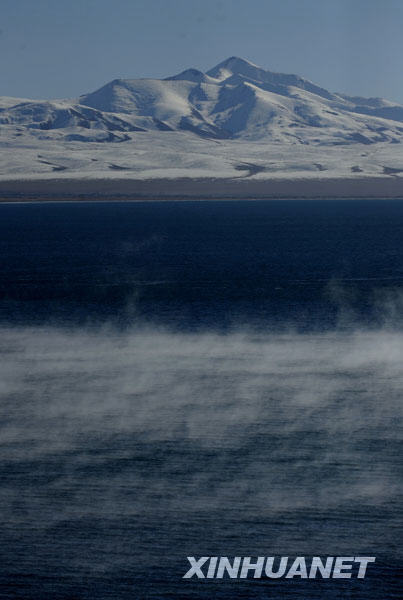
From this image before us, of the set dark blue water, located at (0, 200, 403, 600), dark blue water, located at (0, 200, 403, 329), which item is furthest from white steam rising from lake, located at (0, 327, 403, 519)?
dark blue water, located at (0, 200, 403, 329)

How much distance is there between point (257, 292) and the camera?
70562 mm

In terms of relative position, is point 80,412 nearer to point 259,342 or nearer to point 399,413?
point 399,413

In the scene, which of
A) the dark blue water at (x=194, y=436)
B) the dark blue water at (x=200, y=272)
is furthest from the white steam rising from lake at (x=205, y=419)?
the dark blue water at (x=200, y=272)

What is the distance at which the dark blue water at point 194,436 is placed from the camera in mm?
21609

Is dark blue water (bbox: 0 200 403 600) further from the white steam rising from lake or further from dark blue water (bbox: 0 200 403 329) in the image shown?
dark blue water (bbox: 0 200 403 329)

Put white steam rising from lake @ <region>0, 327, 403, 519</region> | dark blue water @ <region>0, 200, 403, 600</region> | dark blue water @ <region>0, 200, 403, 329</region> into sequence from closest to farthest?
dark blue water @ <region>0, 200, 403, 600</region> < white steam rising from lake @ <region>0, 327, 403, 519</region> < dark blue water @ <region>0, 200, 403, 329</region>

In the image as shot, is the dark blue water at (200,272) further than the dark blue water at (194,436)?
Yes

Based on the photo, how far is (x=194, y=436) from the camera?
31.3 metres

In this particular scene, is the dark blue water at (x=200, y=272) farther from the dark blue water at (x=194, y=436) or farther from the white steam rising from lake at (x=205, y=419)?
the white steam rising from lake at (x=205, y=419)

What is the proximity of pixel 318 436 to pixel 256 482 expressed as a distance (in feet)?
17.3

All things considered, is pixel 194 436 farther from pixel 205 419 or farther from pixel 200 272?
pixel 200 272

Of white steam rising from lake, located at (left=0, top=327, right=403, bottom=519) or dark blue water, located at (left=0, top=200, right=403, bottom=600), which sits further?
white steam rising from lake, located at (left=0, top=327, right=403, bottom=519)

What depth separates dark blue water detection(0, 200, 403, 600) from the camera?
70.9ft

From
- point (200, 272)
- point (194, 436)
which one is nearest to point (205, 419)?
point (194, 436)
